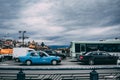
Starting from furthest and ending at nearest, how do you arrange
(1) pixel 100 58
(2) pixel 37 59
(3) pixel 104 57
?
1. (1) pixel 100 58
2. (3) pixel 104 57
3. (2) pixel 37 59

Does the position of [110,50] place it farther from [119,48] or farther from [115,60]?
[115,60]

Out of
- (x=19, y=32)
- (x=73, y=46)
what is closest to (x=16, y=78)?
(x=73, y=46)

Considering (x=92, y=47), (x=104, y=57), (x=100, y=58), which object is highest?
(x=92, y=47)

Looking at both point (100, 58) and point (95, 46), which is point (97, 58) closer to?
point (100, 58)

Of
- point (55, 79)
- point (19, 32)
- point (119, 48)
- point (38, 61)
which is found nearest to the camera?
point (55, 79)

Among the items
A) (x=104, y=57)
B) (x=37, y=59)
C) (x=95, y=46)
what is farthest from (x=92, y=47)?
(x=37, y=59)

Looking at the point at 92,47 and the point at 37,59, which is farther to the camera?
the point at 92,47

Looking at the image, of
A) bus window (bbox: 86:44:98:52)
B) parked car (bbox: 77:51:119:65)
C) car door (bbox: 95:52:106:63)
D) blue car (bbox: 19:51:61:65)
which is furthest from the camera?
bus window (bbox: 86:44:98:52)

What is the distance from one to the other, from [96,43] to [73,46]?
3240 millimetres

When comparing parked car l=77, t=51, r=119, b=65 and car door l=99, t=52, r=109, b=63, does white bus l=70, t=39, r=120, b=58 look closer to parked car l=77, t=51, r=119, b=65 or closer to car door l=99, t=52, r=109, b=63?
parked car l=77, t=51, r=119, b=65

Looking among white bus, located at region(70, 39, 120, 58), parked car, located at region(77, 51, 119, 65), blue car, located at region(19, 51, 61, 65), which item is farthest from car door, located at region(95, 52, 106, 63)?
white bus, located at region(70, 39, 120, 58)

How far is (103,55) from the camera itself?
1099 inches

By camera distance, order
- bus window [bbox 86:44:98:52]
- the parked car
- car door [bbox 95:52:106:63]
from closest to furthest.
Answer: the parked car < car door [bbox 95:52:106:63] < bus window [bbox 86:44:98:52]

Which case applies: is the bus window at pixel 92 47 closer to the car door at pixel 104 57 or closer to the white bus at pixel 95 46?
the white bus at pixel 95 46
